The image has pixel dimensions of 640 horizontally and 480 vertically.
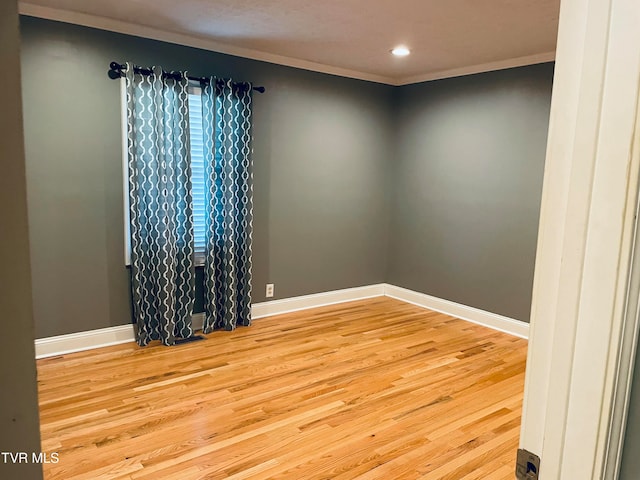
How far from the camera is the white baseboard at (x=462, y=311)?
431 centimetres

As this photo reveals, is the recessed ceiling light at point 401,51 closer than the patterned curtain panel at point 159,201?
No

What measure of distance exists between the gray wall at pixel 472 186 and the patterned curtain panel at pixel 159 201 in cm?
247

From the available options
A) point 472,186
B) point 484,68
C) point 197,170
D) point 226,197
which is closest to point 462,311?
point 472,186

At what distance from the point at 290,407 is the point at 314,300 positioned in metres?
2.15

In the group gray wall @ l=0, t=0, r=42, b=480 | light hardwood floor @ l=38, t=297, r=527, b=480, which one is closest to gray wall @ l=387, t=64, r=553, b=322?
light hardwood floor @ l=38, t=297, r=527, b=480

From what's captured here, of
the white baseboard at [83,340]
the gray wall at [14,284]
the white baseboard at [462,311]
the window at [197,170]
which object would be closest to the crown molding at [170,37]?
the window at [197,170]

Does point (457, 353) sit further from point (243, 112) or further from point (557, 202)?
point (557, 202)

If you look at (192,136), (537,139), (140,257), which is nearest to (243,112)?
(192,136)

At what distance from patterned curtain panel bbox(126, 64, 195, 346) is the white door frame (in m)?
3.39

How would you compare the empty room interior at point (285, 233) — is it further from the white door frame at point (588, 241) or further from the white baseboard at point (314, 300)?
the white door frame at point (588, 241)

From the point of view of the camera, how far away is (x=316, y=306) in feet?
16.4

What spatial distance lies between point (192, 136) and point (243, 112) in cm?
49

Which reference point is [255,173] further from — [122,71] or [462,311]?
[462,311]
